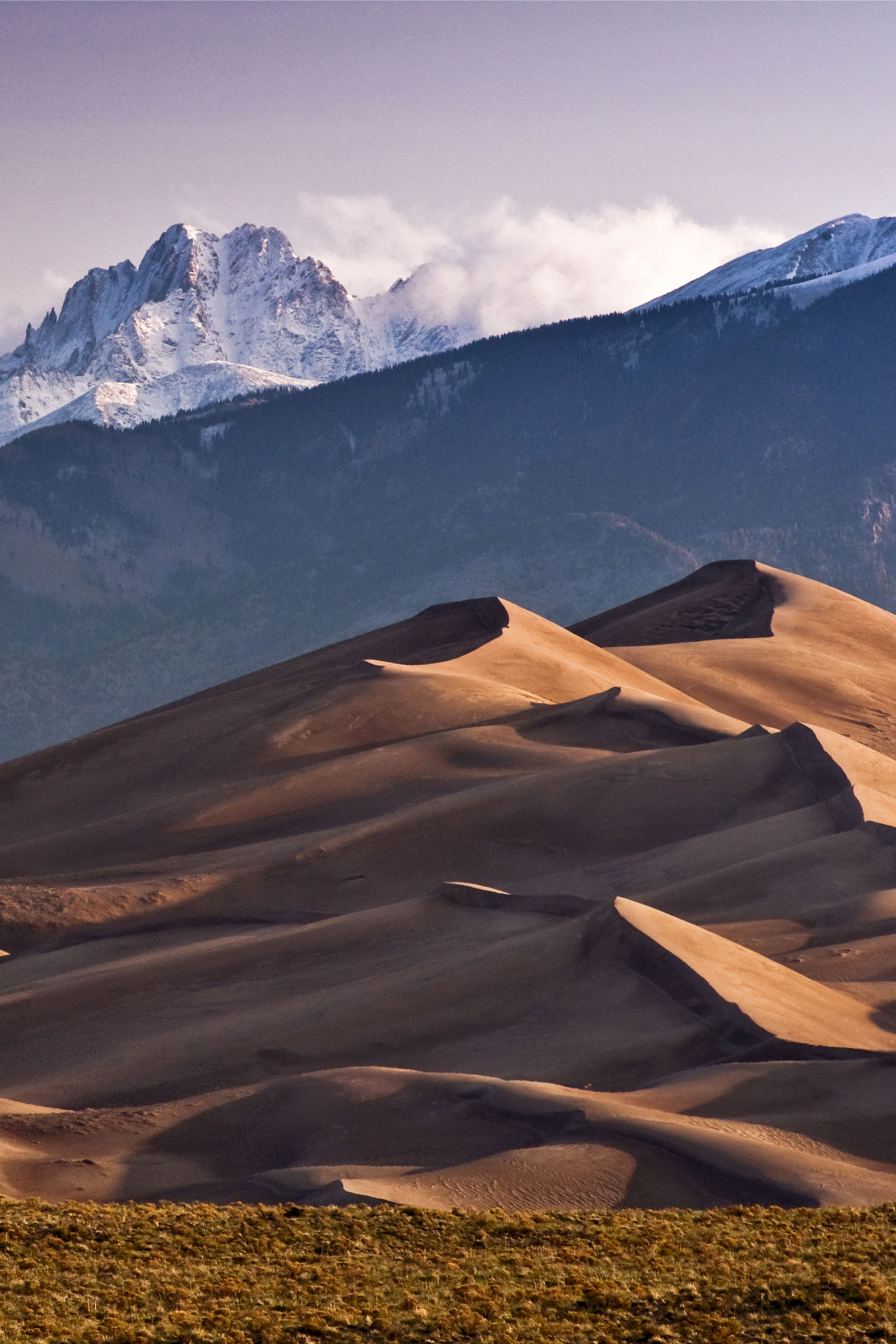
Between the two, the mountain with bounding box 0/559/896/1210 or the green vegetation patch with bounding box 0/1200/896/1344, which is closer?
the green vegetation patch with bounding box 0/1200/896/1344

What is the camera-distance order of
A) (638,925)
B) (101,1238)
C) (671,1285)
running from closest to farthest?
(671,1285) → (101,1238) → (638,925)

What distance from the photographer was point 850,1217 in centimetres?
1472

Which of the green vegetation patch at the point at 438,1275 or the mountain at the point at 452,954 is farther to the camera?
the mountain at the point at 452,954

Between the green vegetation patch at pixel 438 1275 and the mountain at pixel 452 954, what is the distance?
1138mm

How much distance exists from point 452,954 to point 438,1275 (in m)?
11.0

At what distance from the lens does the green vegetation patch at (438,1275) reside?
1202 cm

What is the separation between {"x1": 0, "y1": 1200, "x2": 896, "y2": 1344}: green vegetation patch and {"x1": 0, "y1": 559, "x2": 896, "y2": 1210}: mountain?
1.14 meters

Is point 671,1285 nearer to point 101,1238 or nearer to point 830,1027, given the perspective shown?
point 101,1238

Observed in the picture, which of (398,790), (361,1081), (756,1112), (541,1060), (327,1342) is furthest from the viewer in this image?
(398,790)

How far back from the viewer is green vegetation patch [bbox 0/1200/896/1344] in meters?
12.0

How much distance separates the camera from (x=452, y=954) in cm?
2425

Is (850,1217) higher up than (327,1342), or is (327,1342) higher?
(327,1342)

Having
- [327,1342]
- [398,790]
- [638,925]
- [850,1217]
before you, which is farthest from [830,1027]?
[398,790]

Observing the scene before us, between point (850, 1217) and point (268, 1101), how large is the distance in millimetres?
7388
